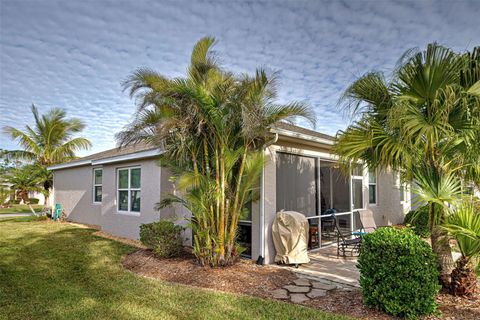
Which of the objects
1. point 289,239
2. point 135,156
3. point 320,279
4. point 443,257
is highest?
point 135,156

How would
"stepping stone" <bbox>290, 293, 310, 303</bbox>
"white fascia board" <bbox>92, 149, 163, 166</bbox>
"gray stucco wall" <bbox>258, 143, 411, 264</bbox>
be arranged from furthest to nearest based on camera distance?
"white fascia board" <bbox>92, 149, 163, 166</bbox> < "gray stucco wall" <bbox>258, 143, 411, 264</bbox> < "stepping stone" <bbox>290, 293, 310, 303</bbox>

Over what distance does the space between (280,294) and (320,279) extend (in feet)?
3.95

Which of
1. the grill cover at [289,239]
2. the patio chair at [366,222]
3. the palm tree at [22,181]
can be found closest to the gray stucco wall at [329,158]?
the grill cover at [289,239]

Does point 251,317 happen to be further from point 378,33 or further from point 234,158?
point 378,33

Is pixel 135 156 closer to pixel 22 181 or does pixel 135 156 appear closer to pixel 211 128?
pixel 211 128

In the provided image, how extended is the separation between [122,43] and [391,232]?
8.73 metres

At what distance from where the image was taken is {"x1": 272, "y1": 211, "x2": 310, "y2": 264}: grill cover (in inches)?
268

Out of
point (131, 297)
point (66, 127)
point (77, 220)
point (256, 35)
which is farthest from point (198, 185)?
point (66, 127)

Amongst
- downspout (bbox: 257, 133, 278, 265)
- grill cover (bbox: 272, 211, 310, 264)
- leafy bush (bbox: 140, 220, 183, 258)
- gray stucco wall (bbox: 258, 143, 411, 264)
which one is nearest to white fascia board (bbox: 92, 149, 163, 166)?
leafy bush (bbox: 140, 220, 183, 258)

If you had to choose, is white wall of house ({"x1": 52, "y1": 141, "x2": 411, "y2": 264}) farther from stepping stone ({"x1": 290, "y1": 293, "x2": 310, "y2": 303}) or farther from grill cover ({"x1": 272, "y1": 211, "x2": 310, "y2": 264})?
stepping stone ({"x1": 290, "y1": 293, "x2": 310, "y2": 303})

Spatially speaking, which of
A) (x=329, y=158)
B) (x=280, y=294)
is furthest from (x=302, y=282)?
(x=329, y=158)

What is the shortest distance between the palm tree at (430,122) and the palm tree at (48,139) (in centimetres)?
2208

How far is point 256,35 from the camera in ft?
28.9

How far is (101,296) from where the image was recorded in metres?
5.04
